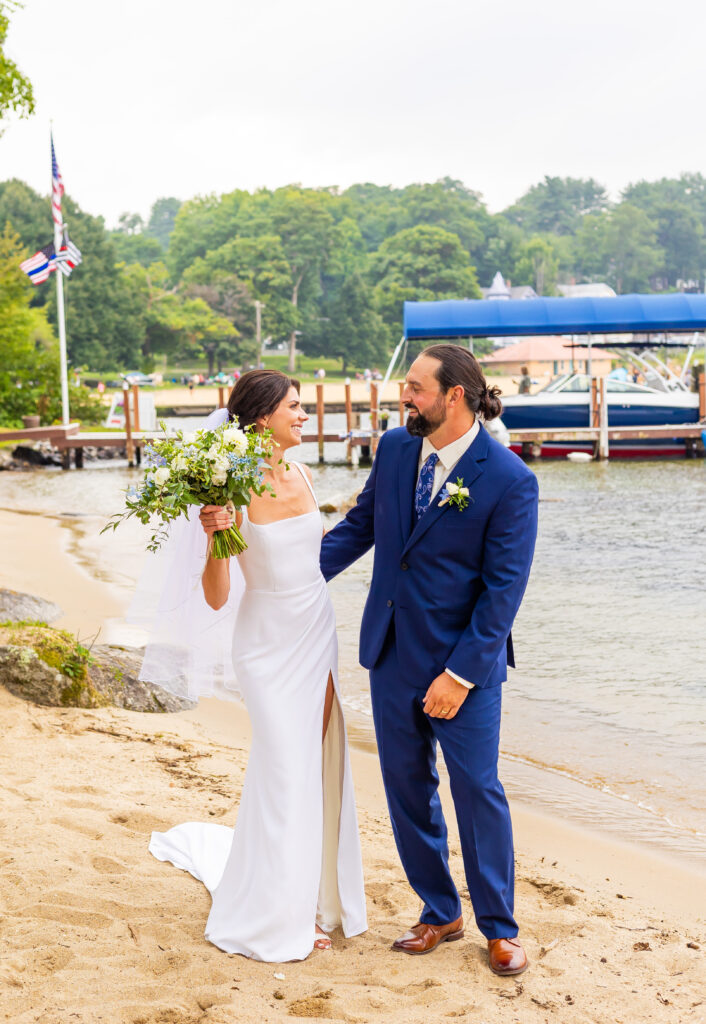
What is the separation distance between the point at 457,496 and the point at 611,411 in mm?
29791

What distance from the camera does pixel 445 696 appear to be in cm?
343

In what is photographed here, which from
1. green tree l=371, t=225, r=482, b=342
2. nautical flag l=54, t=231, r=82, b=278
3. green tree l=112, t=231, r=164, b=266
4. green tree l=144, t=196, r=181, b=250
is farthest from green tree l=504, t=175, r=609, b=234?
nautical flag l=54, t=231, r=82, b=278

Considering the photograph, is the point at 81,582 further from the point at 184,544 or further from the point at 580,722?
the point at 184,544

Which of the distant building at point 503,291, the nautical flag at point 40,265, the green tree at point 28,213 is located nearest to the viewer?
the nautical flag at point 40,265

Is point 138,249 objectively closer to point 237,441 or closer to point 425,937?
point 237,441

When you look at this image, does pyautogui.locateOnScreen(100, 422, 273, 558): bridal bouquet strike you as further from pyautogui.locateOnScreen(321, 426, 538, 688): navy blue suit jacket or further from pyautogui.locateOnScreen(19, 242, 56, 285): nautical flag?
pyautogui.locateOnScreen(19, 242, 56, 285): nautical flag

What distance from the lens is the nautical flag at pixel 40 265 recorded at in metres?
28.0

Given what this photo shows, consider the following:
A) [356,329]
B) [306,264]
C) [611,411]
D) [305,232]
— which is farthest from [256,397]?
[305,232]

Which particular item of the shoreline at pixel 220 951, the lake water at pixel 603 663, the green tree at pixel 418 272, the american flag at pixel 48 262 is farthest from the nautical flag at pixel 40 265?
the green tree at pixel 418 272

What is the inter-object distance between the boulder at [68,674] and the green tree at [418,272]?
8599 centimetres

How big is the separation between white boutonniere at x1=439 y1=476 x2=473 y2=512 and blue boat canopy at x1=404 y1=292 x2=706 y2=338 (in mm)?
26923

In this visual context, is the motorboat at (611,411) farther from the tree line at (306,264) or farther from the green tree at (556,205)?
the green tree at (556,205)

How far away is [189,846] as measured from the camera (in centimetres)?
439

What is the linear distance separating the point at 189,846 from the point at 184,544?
1286 millimetres
